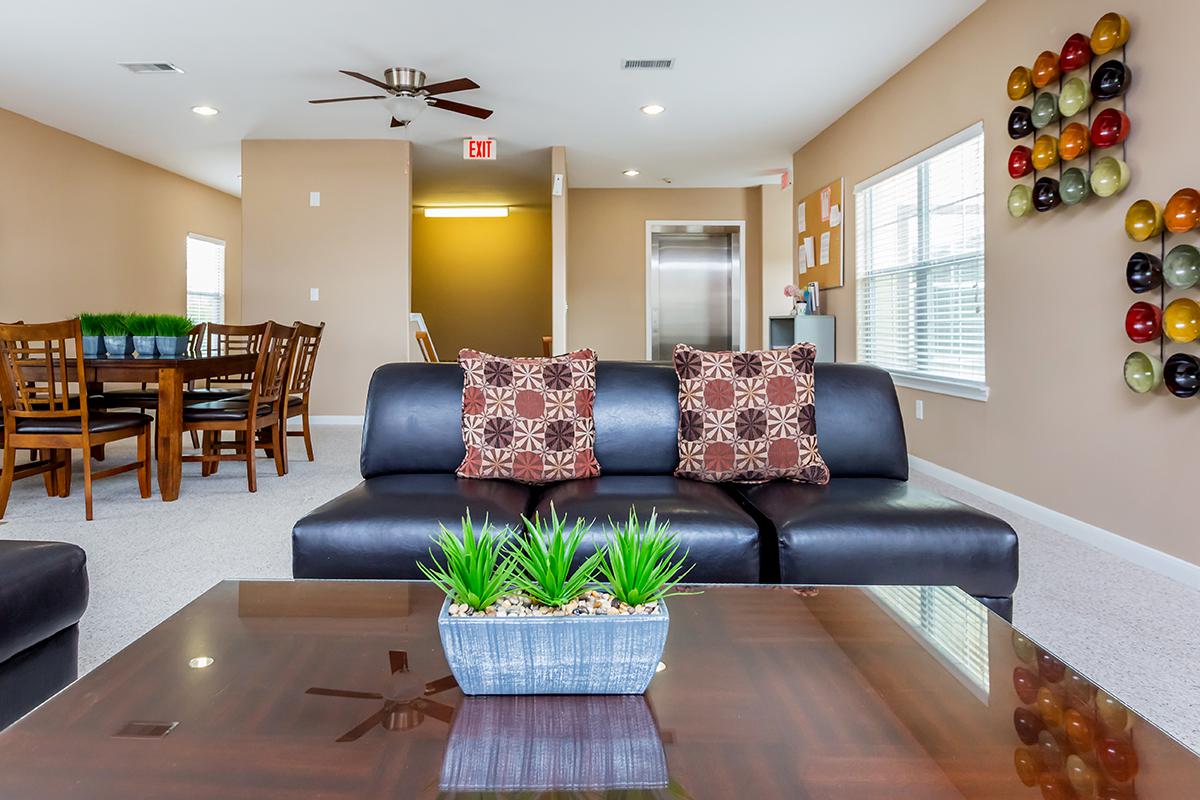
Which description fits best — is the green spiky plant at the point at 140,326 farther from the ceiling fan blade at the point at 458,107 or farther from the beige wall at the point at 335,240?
the beige wall at the point at 335,240

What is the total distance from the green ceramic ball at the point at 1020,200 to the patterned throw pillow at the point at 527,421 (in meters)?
2.42

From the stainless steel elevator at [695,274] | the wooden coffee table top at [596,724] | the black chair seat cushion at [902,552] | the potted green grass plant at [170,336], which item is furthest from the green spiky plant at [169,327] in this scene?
the stainless steel elevator at [695,274]

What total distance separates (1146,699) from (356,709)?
1.78 m

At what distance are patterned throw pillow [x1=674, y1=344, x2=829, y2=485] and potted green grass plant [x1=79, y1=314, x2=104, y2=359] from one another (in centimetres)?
329

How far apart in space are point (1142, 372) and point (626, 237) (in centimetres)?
650

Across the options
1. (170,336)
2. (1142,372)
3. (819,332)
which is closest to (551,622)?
(1142,372)

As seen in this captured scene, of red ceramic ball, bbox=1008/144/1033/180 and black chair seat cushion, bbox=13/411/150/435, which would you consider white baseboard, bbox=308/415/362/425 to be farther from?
red ceramic ball, bbox=1008/144/1033/180

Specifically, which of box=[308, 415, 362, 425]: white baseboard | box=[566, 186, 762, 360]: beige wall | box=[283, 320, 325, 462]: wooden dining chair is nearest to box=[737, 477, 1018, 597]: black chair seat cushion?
box=[283, 320, 325, 462]: wooden dining chair

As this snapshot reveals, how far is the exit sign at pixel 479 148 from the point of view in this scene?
6.75m

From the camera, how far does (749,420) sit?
91.0 inches

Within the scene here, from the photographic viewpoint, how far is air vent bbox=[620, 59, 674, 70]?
4828 millimetres

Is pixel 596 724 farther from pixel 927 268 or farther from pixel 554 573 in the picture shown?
pixel 927 268

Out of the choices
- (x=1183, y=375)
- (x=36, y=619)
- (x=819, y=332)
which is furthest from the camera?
(x=819, y=332)

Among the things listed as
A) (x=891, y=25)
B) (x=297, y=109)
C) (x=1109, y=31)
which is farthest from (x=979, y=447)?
(x=297, y=109)
